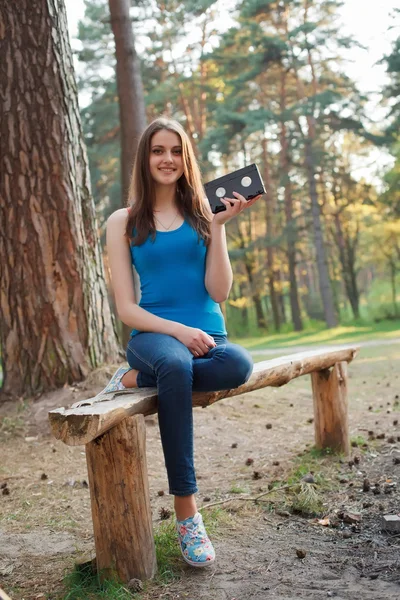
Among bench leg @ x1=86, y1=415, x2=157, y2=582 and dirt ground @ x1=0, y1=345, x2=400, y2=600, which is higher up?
bench leg @ x1=86, y1=415, x2=157, y2=582

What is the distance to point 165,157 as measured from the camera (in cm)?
331

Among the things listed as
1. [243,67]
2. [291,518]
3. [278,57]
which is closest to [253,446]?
[291,518]

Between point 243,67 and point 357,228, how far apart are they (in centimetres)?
989

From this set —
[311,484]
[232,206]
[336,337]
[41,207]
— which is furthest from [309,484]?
[336,337]

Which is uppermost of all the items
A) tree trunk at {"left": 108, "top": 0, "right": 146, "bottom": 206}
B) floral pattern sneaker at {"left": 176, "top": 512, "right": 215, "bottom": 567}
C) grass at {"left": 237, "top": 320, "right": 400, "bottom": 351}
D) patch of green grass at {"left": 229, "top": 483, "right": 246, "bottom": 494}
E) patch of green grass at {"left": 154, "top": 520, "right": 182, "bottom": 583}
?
tree trunk at {"left": 108, "top": 0, "right": 146, "bottom": 206}

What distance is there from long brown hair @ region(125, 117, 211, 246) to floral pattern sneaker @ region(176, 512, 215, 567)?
132 centimetres

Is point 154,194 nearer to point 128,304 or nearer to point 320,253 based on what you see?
point 128,304

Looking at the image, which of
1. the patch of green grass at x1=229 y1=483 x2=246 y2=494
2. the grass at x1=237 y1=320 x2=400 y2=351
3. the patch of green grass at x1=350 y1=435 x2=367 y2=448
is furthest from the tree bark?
the patch of green grass at x1=229 y1=483 x2=246 y2=494

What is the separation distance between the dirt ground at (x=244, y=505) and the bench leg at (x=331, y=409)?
6.3 inches

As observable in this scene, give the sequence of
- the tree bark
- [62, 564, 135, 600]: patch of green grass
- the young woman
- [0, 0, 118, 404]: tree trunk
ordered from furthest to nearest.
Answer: the tree bark
[0, 0, 118, 404]: tree trunk
the young woman
[62, 564, 135, 600]: patch of green grass

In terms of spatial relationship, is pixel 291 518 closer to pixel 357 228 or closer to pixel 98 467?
pixel 98 467

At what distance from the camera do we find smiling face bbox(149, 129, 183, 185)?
330 cm

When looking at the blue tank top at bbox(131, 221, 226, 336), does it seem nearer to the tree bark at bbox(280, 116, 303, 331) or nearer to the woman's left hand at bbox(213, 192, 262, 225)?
the woman's left hand at bbox(213, 192, 262, 225)

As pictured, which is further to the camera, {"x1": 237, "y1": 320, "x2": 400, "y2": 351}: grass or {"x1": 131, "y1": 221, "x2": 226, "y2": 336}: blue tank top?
{"x1": 237, "y1": 320, "x2": 400, "y2": 351}: grass
